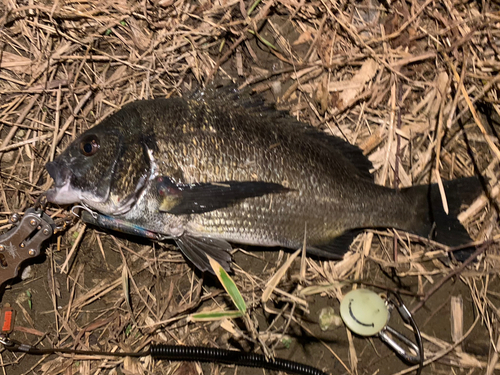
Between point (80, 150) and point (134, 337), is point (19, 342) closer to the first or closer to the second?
point (134, 337)

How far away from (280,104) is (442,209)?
1.32 m

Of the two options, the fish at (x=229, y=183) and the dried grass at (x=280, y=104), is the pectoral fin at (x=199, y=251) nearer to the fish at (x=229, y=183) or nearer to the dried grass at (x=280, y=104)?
the fish at (x=229, y=183)

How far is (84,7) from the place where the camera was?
2328mm

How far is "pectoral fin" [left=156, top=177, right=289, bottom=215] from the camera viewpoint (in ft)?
6.45

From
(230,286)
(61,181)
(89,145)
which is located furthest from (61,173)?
(230,286)

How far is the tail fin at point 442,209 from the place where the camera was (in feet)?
7.38

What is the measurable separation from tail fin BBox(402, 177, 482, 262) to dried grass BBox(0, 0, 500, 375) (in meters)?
0.17

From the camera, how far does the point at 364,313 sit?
7.55ft

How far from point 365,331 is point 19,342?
2364 millimetres

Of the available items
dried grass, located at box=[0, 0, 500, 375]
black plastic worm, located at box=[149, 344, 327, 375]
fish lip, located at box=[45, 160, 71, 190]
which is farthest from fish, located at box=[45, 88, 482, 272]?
black plastic worm, located at box=[149, 344, 327, 375]

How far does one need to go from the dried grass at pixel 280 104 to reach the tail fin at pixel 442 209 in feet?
0.57

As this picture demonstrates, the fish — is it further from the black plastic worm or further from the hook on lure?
the black plastic worm

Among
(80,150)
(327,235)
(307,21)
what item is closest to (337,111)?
(307,21)

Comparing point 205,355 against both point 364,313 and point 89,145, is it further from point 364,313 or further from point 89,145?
point 89,145
